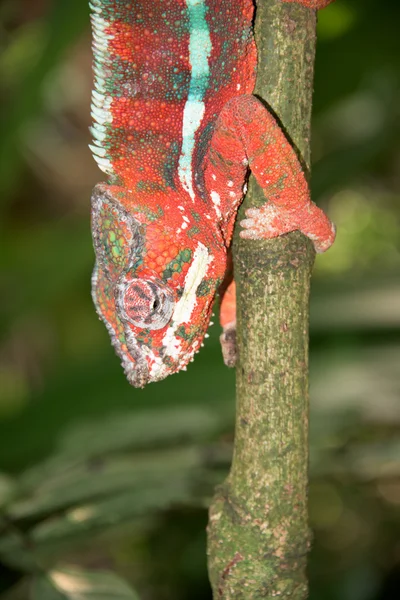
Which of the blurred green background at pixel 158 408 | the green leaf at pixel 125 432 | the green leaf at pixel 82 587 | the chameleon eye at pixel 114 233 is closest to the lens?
the green leaf at pixel 82 587

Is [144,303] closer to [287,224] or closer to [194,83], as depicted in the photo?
[287,224]

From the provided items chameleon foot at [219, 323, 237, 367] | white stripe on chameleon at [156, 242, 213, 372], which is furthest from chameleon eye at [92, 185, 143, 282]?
chameleon foot at [219, 323, 237, 367]

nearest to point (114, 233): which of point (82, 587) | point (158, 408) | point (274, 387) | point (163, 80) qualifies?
point (163, 80)

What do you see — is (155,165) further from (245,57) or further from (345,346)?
(345,346)

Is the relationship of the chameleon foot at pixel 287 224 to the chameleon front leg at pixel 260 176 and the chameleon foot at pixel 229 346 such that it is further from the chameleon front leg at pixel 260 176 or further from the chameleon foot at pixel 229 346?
the chameleon foot at pixel 229 346

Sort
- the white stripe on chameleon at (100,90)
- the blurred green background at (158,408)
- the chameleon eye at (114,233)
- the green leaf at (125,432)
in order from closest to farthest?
the white stripe on chameleon at (100,90) → the chameleon eye at (114,233) → the blurred green background at (158,408) → the green leaf at (125,432)

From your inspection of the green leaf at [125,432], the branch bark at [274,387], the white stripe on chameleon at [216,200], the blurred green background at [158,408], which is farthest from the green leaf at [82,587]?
the white stripe on chameleon at [216,200]
